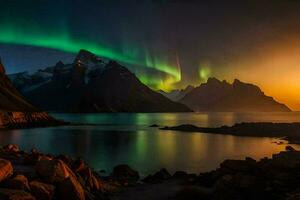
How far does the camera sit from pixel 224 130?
137m

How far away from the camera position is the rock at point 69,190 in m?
21.2

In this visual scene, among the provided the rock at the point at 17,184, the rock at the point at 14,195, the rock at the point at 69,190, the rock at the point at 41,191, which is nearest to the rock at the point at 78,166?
the rock at the point at 69,190

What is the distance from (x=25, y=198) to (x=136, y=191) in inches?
544

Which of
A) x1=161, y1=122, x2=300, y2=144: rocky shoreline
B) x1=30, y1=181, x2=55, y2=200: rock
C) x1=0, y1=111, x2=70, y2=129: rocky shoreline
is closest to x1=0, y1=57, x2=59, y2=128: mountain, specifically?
x1=0, y1=111, x2=70, y2=129: rocky shoreline

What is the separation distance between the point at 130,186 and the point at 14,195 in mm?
17494

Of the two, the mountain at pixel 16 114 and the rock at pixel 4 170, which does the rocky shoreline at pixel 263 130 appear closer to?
the mountain at pixel 16 114

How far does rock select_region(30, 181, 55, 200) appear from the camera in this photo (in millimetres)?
20109

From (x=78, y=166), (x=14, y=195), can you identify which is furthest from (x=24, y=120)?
(x=14, y=195)

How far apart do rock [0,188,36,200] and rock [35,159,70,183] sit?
323cm

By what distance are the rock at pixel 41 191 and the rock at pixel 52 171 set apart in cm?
101

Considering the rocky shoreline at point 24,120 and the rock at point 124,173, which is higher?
the rocky shoreline at point 24,120

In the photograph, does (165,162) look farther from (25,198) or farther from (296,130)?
(296,130)

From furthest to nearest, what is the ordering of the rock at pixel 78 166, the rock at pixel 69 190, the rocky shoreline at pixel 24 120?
1. the rocky shoreline at pixel 24 120
2. the rock at pixel 78 166
3. the rock at pixel 69 190

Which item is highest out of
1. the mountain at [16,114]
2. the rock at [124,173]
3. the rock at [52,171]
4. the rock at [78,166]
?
the mountain at [16,114]
